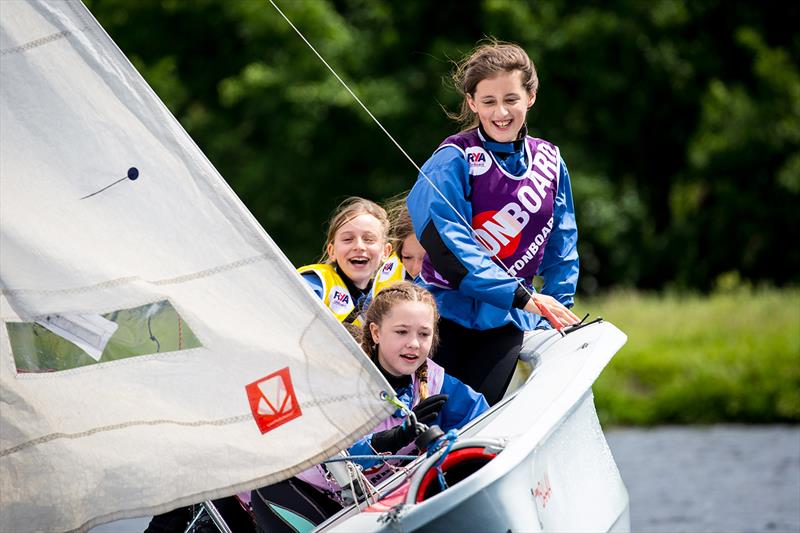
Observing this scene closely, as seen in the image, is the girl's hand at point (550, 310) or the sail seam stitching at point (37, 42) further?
the girl's hand at point (550, 310)

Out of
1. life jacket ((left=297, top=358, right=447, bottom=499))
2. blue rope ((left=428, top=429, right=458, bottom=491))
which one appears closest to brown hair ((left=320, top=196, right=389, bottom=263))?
life jacket ((left=297, top=358, right=447, bottom=499))

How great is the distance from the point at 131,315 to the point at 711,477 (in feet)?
23.1

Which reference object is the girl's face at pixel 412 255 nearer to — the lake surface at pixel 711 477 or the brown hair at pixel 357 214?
the brown hair at pixel 357 214

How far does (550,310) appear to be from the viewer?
4.26 m

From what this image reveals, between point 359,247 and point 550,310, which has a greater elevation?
point 359,247


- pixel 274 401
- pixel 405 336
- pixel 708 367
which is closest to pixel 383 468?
pixel 405 336

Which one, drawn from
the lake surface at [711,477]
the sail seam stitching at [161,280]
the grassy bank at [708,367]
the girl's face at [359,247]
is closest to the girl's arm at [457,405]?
the sail seam stitching at [161,280]

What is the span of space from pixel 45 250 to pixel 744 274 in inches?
614

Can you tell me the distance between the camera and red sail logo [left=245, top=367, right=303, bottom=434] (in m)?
3.42

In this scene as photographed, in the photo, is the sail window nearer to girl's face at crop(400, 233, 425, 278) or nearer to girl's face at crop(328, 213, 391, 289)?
girl's face at crop(328, 213, 391, 289)

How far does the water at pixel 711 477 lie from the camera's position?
805 centimetres

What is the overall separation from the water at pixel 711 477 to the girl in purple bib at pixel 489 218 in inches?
140

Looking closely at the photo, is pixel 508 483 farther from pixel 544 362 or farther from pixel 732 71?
pixel 732 71

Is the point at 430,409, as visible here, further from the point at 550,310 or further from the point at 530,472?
the point at 550,310
